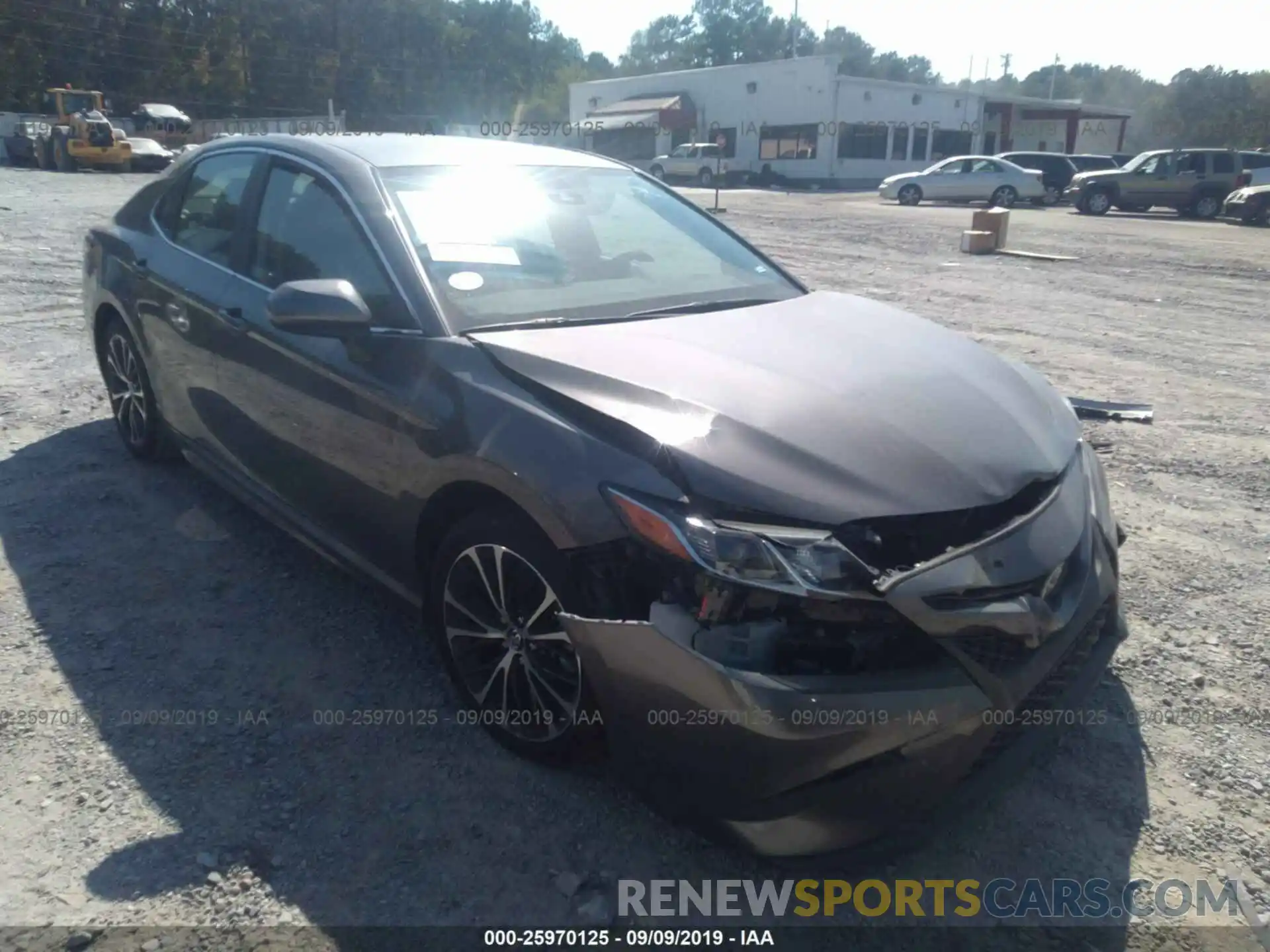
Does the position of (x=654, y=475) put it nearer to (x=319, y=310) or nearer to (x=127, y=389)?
(x=319, y=310)

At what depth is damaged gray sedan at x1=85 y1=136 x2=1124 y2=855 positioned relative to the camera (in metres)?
2.11

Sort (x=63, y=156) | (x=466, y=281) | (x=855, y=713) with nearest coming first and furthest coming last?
(x=855, y=713) < (x=466, y=281) < (x=63, y=156)

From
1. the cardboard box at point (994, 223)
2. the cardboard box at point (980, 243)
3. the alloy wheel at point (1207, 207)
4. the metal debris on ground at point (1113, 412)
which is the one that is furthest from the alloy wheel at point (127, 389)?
the alloy wheel at point (1207, 207)

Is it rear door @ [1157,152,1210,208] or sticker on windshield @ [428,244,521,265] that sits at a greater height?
rear door @ [1157,152,1210,208]

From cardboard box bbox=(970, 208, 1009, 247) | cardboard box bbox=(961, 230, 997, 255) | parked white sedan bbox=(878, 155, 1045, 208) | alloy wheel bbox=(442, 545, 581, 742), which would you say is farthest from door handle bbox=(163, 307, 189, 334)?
parked white sedan bbox=(878, 155, 1045, 208)

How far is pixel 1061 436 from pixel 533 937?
1983 mm

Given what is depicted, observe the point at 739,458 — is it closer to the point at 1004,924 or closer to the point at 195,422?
the point at 1004,924

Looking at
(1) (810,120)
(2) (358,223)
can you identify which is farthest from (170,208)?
(1) (810,120)

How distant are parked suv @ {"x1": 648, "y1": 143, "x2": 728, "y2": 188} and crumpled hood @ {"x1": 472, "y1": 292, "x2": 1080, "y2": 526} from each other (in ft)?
124

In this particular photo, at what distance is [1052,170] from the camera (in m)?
32.0

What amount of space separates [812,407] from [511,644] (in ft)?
3.48

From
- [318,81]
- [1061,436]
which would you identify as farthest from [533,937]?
[318,81]

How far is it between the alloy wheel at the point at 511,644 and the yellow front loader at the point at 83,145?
35.9 meters

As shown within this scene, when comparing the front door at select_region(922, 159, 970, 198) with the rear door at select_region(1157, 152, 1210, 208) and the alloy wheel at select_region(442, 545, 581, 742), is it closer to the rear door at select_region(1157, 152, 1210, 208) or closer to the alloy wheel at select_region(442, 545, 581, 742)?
the rear door at select_region(1157, 152, 1210, 208)
